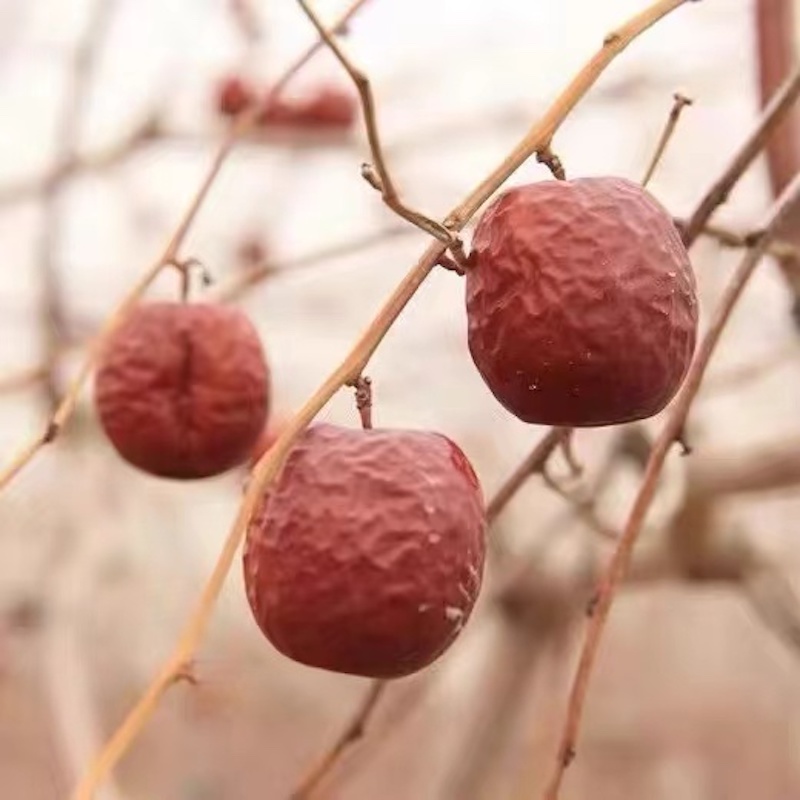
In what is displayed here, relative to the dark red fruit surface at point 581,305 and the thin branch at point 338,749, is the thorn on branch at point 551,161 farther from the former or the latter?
the thin branch at point 338,749

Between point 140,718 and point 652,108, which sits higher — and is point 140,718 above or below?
above

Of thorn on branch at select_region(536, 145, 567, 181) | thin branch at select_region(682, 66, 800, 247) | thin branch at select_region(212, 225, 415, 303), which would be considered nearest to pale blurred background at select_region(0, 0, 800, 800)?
thin branch at select_region(212, 225, 415, 303)

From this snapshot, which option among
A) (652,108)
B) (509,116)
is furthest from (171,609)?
(509,116)

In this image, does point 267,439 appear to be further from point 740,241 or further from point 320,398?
point 320,398

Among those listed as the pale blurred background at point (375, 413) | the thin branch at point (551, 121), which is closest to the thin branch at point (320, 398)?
the thin branch at point (551, 121)

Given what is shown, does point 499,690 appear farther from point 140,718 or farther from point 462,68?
point 462,68

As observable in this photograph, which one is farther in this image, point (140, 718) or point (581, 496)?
point (581, 496)
